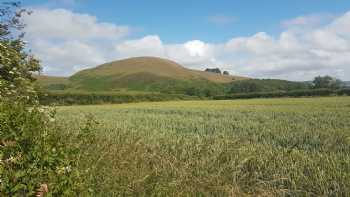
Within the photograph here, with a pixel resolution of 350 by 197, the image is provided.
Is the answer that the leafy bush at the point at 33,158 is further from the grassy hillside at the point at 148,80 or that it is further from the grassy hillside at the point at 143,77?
the grassy hillside at the point at 143,77

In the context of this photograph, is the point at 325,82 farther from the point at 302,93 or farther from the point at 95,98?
the point at 95,98

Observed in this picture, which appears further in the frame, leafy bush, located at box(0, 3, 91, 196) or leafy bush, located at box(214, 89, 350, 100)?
leafy bush, located at box(214, 89, 350, 100)

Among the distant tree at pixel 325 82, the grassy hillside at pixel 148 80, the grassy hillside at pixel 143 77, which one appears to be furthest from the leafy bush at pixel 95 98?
the grassy hillside at pixel 143 77

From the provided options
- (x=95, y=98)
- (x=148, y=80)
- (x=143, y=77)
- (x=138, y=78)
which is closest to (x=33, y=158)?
(x=95, y=98)

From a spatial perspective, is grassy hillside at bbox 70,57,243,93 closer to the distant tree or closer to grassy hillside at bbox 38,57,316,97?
grassy hillside at bbox 38,57,316,97

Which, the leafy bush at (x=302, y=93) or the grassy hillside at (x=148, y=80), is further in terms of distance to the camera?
the grassy hillside at (x=148, y=80)

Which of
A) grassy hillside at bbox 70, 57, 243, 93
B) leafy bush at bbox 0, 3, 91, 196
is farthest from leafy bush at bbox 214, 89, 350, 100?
leafy bush at bbox 0, 3, 91, 196

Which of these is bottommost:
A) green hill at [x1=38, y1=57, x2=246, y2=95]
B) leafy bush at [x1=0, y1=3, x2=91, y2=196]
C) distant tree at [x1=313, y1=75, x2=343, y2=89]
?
leafy bush at [x1=0, y1=3, x2=91, y2=196]

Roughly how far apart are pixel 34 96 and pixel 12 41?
3.29m

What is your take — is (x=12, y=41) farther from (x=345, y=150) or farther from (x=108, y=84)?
(x=108, y=84)

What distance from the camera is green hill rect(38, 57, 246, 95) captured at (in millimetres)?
153125

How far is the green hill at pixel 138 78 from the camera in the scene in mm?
153125

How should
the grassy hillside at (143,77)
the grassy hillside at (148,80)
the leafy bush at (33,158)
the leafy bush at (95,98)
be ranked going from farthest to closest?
1. the grassy hillside at (143,77)
2. the grassy hillside at (148,80)
3. the leafy bush at (95,98)
4. the leafy bush at (33,158)

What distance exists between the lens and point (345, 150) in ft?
33.3
